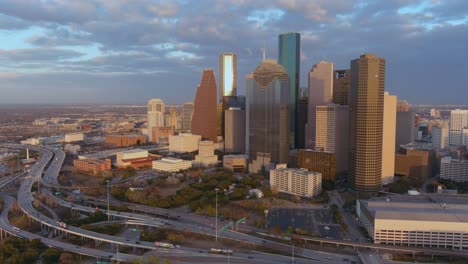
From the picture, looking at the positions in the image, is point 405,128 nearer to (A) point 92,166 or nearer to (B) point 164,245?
(A) point 92,166

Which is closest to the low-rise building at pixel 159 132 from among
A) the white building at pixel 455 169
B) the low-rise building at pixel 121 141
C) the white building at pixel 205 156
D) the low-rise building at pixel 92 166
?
the low-rise building at pixel 121 141

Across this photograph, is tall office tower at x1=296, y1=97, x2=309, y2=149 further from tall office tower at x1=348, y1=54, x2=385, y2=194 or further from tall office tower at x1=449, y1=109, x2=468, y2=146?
tall office tower at x1=348, y1=54, x2=385, y2=194

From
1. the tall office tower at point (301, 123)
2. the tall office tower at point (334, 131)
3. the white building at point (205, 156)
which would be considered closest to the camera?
the tall office tower at point (334, 131)

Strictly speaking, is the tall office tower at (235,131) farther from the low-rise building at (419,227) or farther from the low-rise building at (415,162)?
the low-rise building at (419,227)

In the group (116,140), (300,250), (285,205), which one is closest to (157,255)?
(300,250)

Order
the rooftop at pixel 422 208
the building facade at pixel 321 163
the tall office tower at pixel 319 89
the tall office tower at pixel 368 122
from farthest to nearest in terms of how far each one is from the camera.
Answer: the tall office tower at pixel 319 89, the building facade at pixel 321 163, the tall office tower at pixel 368 122, the rooftop at pixel 422 208
